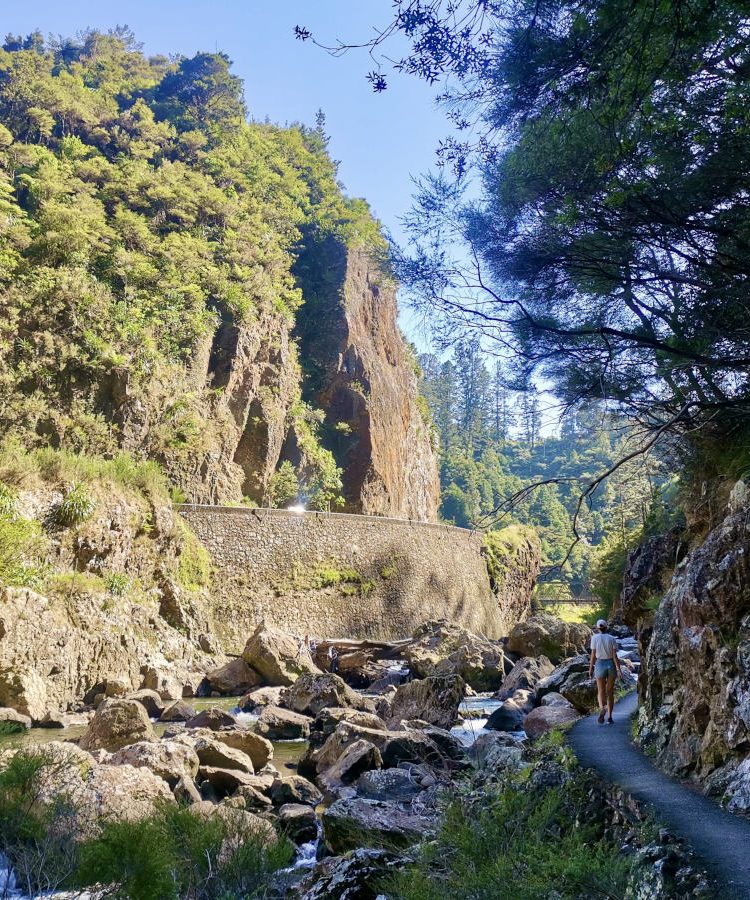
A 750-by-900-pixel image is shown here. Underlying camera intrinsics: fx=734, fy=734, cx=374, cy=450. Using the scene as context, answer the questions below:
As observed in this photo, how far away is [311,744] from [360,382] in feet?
97.3

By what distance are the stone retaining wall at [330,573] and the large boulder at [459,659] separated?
6.29 m

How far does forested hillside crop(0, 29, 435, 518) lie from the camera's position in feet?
81.9

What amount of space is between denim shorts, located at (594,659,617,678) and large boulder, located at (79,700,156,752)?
21.9 feet

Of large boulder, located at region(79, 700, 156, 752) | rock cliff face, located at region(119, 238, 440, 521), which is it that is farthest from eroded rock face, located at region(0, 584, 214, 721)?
rock cliff face, located at region(119, 238, 440, 521)

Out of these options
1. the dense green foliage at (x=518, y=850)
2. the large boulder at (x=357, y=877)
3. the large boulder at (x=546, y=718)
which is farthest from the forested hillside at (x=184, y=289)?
the dense green foliage at (x=518, y=850)

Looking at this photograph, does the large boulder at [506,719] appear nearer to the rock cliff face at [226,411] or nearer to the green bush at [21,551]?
the green bush at [21,551]

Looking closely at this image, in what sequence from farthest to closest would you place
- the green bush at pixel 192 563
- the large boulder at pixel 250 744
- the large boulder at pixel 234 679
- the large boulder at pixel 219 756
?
the green bush at pixel 192 563 < the large boulder at pixel 234 679 < the large boulder at pixel 250 744 < the large boulder at pixel 219 756

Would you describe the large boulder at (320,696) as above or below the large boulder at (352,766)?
below

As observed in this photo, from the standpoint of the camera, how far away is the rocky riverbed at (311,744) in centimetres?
692

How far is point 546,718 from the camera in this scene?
11172mm

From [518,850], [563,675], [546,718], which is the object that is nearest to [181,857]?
[518,850]

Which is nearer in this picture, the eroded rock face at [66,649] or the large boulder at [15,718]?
the large boulder at [15,718]

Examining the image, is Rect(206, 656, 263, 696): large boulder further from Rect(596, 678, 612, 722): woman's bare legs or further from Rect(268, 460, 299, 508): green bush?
Rect(268, 460, 299, 508): green bush

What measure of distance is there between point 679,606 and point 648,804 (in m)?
2.21
